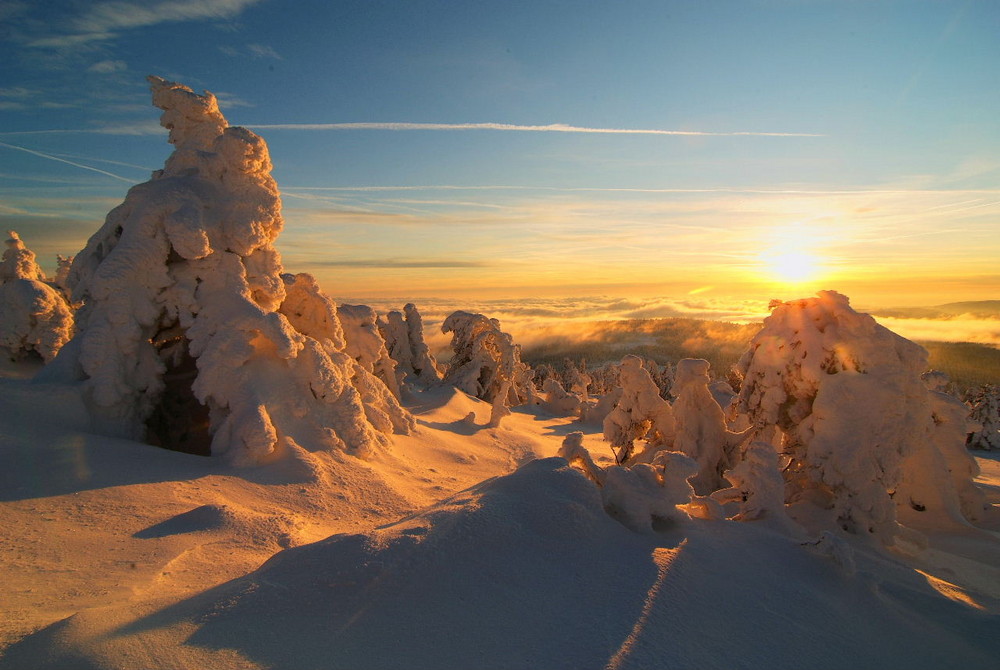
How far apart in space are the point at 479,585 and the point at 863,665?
342 cm

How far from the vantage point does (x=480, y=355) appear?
88.1ft

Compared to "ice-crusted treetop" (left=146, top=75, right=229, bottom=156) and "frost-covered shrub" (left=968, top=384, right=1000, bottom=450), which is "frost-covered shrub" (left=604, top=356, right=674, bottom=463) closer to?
"ice-crusted treetop" (left=146, top=75, right=229, bottom=156)

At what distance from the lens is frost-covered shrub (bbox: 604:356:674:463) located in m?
12.8

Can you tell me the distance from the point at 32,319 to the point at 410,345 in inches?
627

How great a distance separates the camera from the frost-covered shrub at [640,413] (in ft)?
42.1

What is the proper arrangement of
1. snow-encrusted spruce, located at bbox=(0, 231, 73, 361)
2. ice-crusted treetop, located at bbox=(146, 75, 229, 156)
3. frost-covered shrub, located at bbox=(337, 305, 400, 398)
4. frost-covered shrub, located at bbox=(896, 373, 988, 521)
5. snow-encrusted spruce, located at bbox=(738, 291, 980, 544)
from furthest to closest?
snow-encrusted spruce, located at bbox=(0, 231, 73, 361), frost-covered shrub, located at bbox=(337, 305, 400, 398), ice-crusted treetop, located at bbox=(146, 75, 229, 156), frost-covered shrub, located at bbox=(896, 373, 988, 521), snow-encrusted spruce, located at bbox=(738, 291, 980, 544)

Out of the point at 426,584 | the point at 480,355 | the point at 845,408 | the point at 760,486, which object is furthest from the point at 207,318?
the point at 480,355

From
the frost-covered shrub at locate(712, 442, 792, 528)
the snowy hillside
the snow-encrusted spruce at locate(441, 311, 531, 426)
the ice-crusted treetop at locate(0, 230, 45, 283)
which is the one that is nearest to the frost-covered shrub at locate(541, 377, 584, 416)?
the snow-encrusted spruce at locate(441, 311, 531, 426)

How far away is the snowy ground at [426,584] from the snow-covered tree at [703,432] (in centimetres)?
382

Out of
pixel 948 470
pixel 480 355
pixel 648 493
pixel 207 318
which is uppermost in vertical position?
pixel 207 318

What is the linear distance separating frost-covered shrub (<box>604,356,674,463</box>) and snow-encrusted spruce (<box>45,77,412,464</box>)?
18.9ft

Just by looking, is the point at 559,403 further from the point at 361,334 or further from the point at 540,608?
the point at 540,608

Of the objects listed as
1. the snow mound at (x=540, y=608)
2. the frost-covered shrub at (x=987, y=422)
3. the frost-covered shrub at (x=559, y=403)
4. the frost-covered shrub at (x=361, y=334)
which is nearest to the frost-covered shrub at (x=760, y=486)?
the snow mound at (x=540, y=608)

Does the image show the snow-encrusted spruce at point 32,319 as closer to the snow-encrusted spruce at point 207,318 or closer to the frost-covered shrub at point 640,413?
the snow-encrusted spruce at point 207,318
